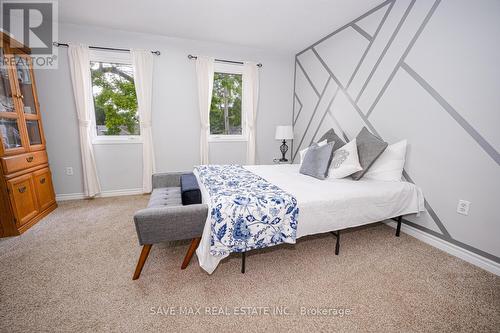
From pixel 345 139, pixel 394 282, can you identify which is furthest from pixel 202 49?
pixel 394 282

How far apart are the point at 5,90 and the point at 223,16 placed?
273 centimetres

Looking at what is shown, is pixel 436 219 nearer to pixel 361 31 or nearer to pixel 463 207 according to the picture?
pixel 463 207

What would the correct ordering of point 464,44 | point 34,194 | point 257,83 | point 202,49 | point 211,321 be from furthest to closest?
1. point 257,83
2. point 202,49
3. point 34,194
4. point 464,44
5. point 211,321

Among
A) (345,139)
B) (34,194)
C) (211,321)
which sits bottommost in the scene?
(211,321)

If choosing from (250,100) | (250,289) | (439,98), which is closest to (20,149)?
(250,289)

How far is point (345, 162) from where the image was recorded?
7.79 feet

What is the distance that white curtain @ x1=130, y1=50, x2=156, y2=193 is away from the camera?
329 centimetres

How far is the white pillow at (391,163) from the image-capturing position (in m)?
2.22

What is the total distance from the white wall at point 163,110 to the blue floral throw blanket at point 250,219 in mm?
2299

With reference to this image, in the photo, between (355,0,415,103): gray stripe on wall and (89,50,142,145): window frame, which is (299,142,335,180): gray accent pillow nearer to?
(355,0,415,103): gray stripe on wall

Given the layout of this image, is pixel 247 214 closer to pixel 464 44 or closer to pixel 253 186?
pixel 253 186

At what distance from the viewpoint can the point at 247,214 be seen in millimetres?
1538

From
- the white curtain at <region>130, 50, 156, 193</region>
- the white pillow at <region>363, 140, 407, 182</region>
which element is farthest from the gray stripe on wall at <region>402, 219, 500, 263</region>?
the white curtain at <region>130, 50, 156, 193</region>

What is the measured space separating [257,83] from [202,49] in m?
1.14
